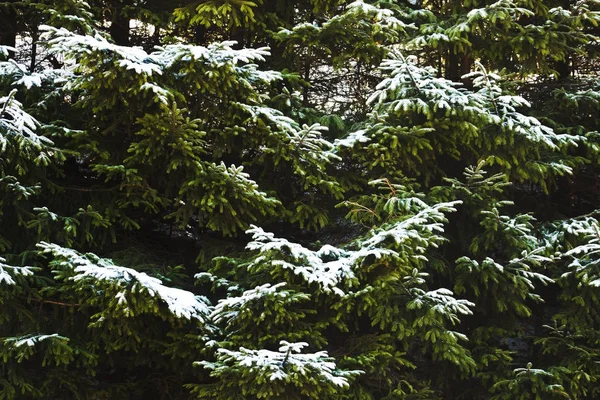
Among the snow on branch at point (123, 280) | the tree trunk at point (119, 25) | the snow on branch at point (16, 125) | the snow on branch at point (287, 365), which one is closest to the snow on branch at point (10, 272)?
the snow on branch at point (123, 280)

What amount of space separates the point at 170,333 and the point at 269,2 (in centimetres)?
355

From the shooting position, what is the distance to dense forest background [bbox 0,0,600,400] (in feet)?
14.2

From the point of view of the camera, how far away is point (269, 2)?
6176 millimetres

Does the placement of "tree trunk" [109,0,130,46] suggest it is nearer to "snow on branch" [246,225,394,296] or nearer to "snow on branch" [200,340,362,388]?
"snow on branch" [246,225,394,296]

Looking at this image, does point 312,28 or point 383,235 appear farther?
point 312,28

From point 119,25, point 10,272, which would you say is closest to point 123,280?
point 10,272

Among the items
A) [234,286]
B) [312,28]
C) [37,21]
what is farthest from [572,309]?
[37,21]

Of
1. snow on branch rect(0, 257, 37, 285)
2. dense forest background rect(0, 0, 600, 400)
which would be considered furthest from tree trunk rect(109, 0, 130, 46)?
snow on branch rect(0, 257, 37, 285)

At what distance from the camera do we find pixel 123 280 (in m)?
4.04

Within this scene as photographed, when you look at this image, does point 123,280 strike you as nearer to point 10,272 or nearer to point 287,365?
point 10,272

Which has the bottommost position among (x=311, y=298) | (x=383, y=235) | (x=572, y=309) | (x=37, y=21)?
(x=572, y=309)

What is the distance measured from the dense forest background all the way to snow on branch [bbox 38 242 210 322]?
0.7 inches

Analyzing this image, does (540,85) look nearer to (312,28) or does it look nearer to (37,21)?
(312,28)

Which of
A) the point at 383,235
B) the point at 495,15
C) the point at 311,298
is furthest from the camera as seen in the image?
the point at 495,15
